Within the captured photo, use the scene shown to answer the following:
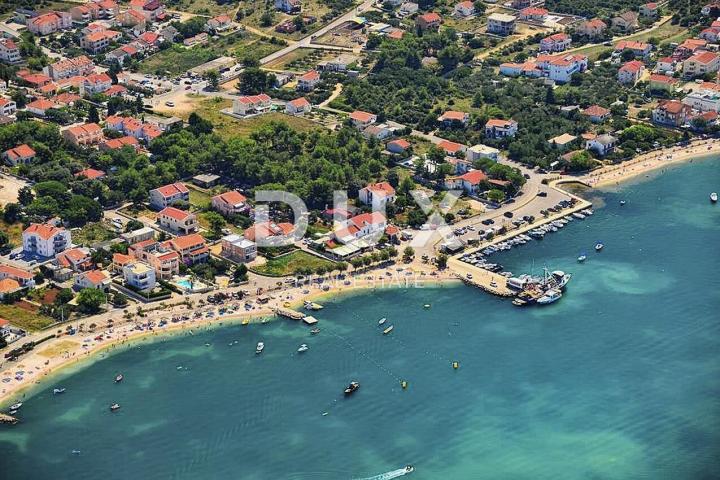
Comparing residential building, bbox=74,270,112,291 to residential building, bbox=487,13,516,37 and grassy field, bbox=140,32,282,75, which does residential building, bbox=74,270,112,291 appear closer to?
grassy field, bbox=140,32,282,75

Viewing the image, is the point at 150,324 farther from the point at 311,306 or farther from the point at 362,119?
the point at 362,119

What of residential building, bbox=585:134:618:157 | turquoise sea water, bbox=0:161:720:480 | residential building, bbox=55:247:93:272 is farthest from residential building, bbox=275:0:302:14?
turquoise sea water, bbox=0:161:720:480

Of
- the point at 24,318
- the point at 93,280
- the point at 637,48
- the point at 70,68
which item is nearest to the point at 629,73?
the point at 637,48

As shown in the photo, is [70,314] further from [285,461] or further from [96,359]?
[285,461]

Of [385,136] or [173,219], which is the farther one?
[385,136]

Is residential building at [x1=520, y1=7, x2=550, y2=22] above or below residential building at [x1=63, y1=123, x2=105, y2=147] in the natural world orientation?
above

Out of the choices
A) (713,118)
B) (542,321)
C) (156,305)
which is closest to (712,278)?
(542,321)
